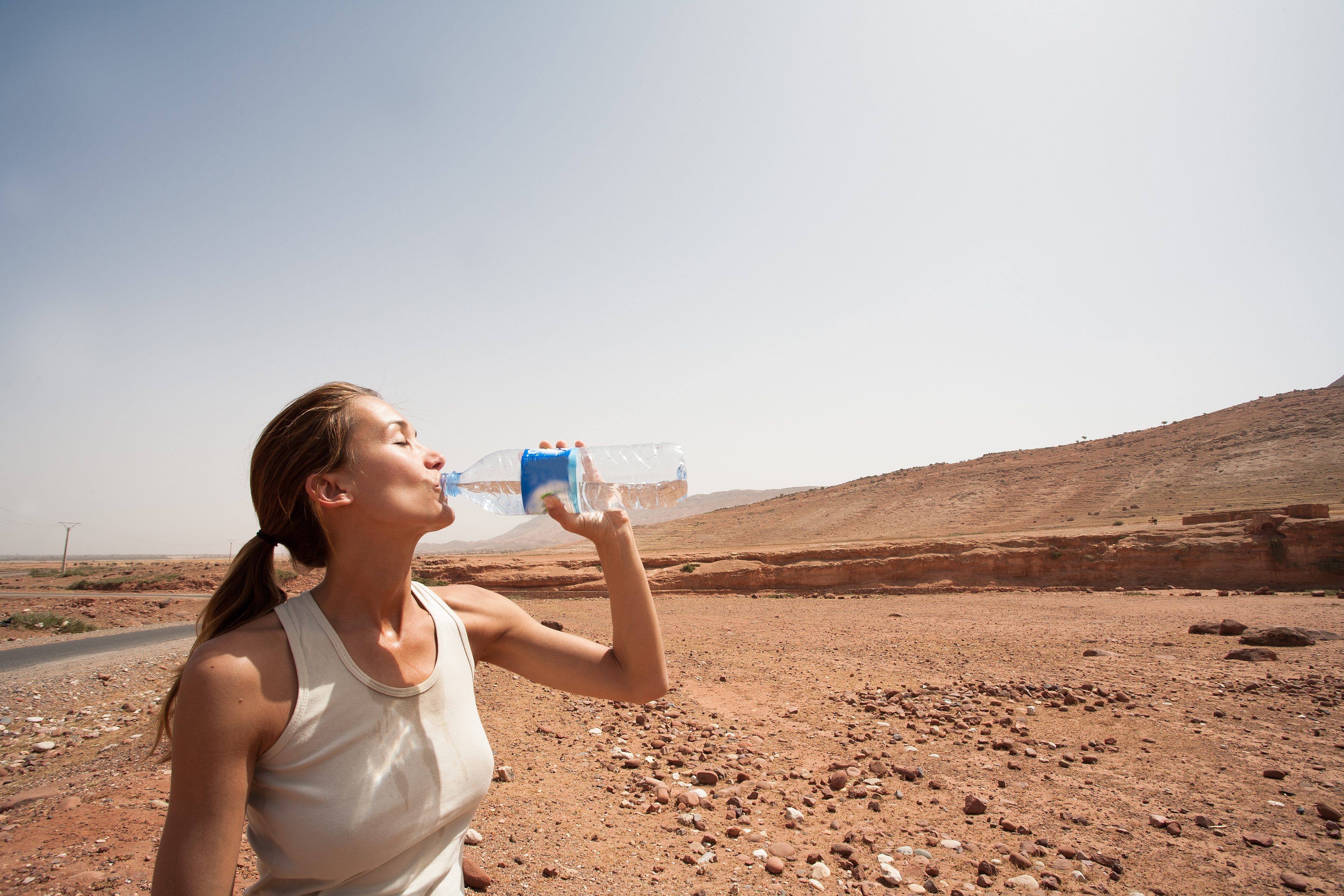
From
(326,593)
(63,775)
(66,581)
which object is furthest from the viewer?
(66,581)

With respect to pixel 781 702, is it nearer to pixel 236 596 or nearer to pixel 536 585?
pixel 236 596

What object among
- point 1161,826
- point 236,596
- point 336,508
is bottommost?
point 1161,826

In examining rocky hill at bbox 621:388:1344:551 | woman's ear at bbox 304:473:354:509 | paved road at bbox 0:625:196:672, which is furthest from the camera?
rocky hill at bbox 621:388:1344:551

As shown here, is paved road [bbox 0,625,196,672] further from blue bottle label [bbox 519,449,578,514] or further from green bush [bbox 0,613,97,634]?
blue bottle label [bbox 519,449,578,514]

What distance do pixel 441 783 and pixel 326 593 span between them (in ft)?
1.90

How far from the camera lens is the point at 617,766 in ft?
17.4

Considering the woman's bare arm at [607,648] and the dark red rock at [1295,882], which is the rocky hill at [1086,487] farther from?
the woman's bare arm at [607,648]

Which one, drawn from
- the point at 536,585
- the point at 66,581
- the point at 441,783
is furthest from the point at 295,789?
→ the point at 66,581

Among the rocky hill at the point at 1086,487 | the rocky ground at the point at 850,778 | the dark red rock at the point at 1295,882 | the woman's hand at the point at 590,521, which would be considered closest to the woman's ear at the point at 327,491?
the woman's hand at the point at 590,521

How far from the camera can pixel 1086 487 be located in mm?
44156

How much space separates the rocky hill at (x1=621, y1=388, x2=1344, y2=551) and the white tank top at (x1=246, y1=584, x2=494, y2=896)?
119 ft

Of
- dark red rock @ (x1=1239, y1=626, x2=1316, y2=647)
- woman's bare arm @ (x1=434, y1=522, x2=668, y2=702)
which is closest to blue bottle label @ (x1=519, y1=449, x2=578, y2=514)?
woman's bare arm @ (x1=434, y1=522, x2=668, y2=702)

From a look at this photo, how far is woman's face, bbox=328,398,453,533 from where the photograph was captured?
1781 mm

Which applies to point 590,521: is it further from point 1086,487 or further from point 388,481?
point 1086,487
